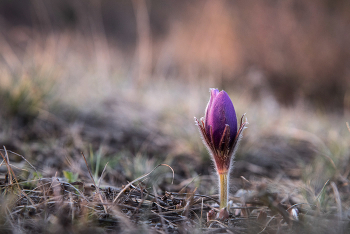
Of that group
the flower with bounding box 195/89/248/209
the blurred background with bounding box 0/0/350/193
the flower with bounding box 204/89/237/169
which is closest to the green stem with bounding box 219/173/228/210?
the flower with bounding box 195/89/248/209

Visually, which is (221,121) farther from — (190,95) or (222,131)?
(190,95)

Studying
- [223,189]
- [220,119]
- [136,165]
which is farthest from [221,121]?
[136,165]

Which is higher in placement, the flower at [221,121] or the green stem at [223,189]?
the flower at [221,121]

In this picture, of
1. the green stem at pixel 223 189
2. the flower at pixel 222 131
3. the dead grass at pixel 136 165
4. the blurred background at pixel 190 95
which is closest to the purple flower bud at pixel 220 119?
the flower at pixel 222 131

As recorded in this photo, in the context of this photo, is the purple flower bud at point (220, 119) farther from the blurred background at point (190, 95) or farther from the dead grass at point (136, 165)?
the blurred background at point (190, 95)

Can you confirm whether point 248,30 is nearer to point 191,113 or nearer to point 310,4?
point 310,4

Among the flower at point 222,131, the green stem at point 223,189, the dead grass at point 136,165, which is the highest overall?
the flower at point 222,131
